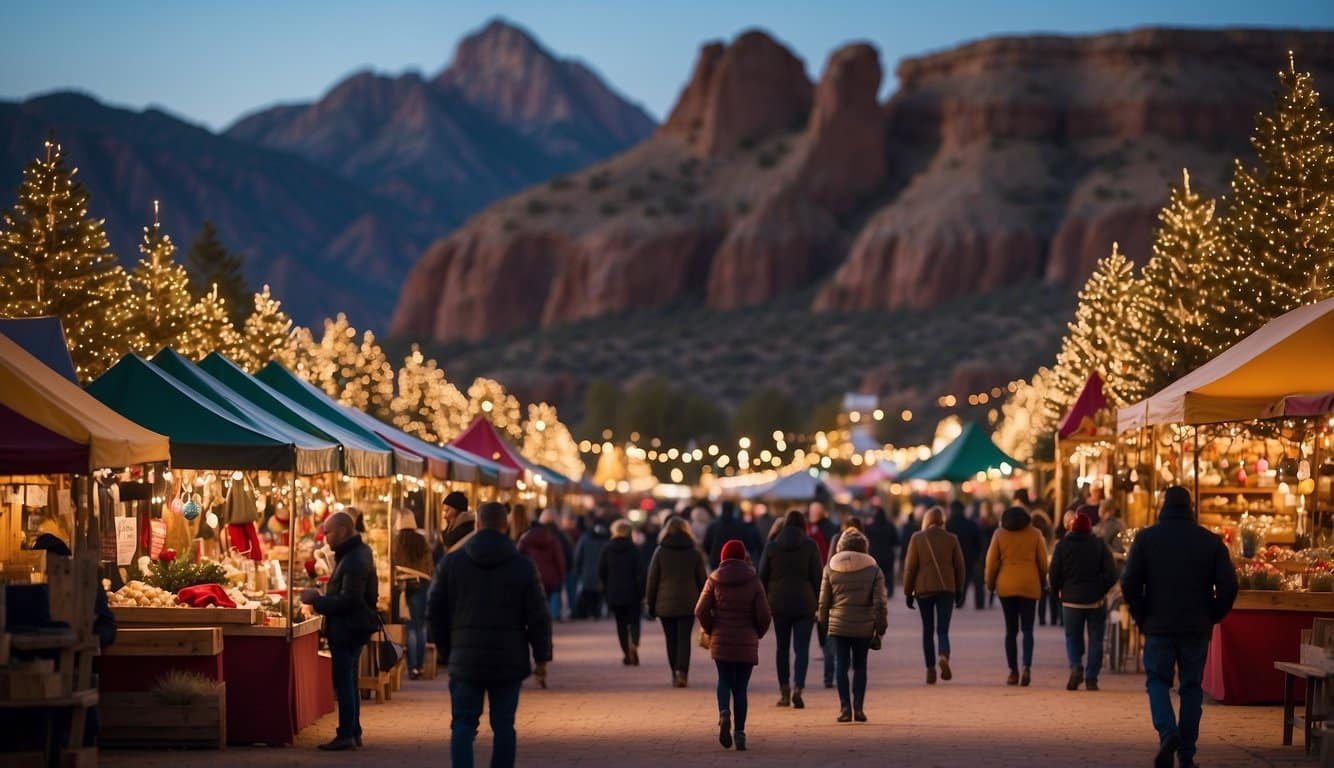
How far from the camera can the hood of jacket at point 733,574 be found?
45.3ft

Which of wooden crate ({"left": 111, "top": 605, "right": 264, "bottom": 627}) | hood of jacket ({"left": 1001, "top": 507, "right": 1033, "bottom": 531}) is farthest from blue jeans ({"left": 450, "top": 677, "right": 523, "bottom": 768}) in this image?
hood of jacket ({"left": 1001, "top": 507, "right": 1033, "bottom": 531})

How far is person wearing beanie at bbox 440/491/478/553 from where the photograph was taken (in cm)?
1816

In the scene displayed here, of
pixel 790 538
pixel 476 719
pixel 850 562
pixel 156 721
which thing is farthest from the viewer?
pixel 790 538

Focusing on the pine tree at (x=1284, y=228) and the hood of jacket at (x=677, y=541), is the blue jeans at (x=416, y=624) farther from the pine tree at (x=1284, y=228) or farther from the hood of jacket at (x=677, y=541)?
the pine tree at (x=1284, y=228)

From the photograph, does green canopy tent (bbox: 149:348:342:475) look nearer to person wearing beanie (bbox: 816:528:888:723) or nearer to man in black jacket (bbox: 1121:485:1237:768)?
person wearing beanie (bbox: 816:528:888:723)

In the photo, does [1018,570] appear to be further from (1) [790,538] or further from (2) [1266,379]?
(2) [1266,379]

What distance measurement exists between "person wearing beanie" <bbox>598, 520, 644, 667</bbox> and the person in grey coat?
2.89m

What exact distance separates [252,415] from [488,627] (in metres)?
5.25

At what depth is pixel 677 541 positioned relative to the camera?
18156 millimetres

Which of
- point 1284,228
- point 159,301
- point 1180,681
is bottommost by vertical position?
point 1180,681

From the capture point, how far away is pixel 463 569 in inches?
407

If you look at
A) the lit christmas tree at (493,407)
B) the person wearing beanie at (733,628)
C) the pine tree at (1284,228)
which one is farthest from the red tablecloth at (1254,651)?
the lit christmas tree at (493,407)

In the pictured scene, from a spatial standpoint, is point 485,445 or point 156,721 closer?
point 156,721

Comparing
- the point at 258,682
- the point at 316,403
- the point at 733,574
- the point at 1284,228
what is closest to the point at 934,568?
the point at 733,574
